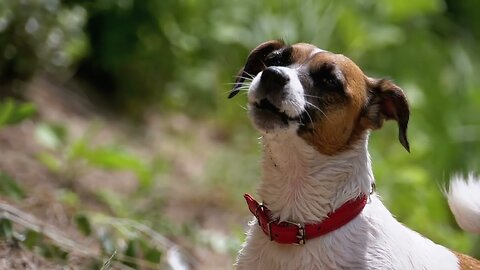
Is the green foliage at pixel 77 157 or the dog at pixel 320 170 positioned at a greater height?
the dog at pixel 320 170

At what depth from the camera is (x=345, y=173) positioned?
9.93ft

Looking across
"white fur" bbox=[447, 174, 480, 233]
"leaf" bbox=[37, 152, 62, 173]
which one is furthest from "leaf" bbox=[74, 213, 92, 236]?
"white fur" bbox=[447, 174, 480, 233]

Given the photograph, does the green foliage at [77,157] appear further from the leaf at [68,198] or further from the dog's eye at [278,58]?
the dog's eye at [278,58]

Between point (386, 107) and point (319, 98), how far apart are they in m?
0.33

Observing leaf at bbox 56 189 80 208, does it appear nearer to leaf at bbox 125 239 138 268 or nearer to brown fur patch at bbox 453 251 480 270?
leaf at bbox 125 239 138 268

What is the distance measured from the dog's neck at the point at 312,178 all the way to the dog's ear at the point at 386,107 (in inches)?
4.1

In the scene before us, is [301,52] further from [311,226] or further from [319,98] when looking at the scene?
[311,226]

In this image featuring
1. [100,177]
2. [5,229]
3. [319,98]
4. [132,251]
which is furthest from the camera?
[100,177]

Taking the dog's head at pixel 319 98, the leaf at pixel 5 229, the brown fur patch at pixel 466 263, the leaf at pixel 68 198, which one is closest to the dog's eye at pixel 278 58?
the dog's head at pixel 319 98

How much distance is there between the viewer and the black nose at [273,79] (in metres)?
2.84

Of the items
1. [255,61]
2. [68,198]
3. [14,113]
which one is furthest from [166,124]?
[255,61]

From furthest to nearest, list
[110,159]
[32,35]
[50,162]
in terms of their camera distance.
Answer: [32,35], [50,162], [110,159]

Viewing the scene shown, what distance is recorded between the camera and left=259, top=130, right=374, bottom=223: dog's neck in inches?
118

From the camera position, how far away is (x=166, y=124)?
6660 millimetres
